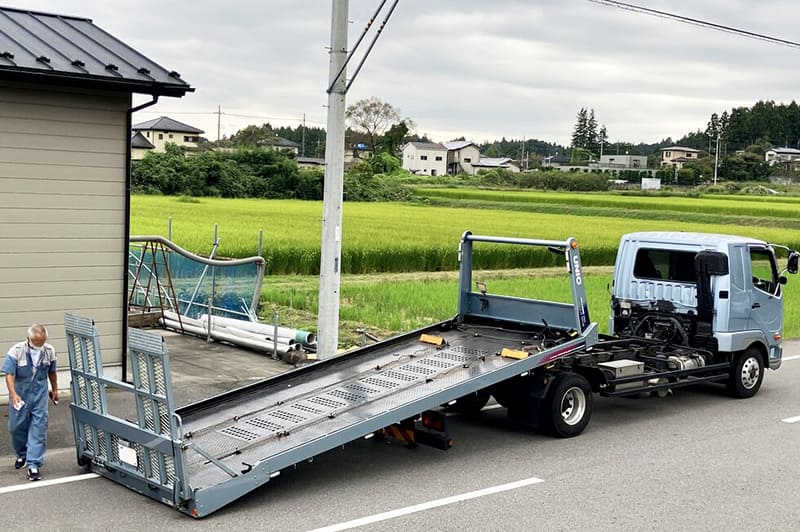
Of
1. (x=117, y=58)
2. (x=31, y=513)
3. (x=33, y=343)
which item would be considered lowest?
(x=31, y=513)

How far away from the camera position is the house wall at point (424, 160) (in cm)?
15138

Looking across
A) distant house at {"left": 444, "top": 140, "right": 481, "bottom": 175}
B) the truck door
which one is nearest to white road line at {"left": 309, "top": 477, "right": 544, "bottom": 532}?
the truck door

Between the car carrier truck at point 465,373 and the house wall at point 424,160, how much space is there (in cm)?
13819

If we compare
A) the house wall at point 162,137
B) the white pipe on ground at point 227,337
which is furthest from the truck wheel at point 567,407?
the house wall at point 162,137

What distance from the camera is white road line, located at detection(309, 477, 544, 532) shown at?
7676 millimetres

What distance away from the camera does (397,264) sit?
3120 cm

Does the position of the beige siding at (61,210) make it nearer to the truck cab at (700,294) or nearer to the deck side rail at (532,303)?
the deck side rail at (532,303)

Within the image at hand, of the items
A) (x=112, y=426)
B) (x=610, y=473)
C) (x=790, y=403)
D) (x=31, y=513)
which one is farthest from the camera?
(x=790, y=403)

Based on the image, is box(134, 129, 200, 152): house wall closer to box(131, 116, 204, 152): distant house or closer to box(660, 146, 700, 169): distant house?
box(131, 116, 204, 152): distant house

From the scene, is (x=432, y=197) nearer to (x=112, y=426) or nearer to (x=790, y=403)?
(x=790, y=403)

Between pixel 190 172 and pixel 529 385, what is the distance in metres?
55.0

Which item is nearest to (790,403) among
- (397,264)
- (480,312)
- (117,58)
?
(480,312)

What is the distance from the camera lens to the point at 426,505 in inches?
326

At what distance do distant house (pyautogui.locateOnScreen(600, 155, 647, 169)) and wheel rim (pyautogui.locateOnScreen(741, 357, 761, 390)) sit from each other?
480 ft
